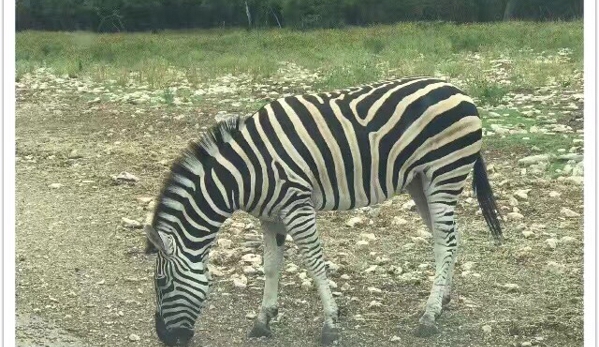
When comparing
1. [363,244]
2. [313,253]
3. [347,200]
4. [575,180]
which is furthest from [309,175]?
[575,180]

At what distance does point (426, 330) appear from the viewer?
3.96m

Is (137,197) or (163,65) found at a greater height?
(163,65)

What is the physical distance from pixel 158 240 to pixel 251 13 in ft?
6.32

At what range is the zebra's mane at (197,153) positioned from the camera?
368 cm

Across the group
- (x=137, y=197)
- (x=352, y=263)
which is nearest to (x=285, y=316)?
(x=352, y=263)

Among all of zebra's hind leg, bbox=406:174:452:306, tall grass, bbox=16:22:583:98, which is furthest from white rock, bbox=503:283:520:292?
tall grass, bbox=16:22:583:98

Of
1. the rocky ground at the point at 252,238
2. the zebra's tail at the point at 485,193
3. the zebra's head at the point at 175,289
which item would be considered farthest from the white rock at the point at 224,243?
the zebra's tail at the point at 485,193

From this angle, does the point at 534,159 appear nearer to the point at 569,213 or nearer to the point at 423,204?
the point at 569,213

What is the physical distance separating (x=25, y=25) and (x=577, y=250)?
3584mm

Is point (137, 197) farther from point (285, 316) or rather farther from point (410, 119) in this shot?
point (410, 119)

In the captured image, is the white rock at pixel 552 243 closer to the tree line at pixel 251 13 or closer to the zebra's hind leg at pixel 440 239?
the zebra's hind leg at pixel 440 239

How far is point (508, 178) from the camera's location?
5.43 m

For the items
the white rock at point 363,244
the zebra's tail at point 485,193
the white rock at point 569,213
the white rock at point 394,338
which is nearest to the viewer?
the white rock at point 394,338
